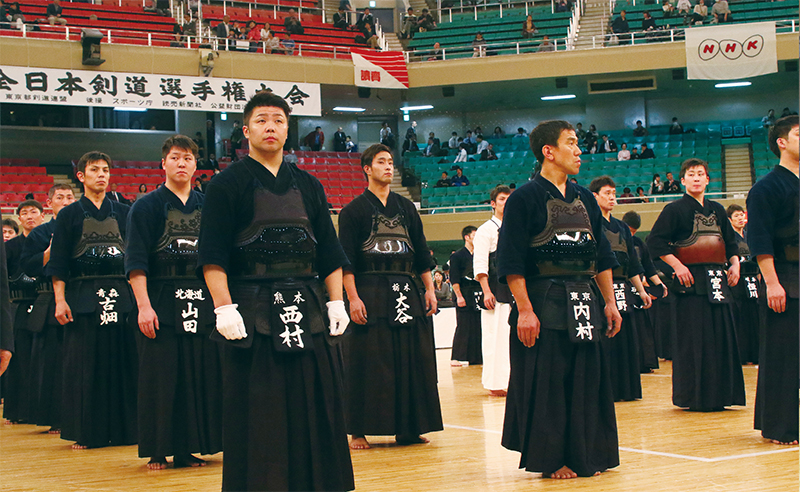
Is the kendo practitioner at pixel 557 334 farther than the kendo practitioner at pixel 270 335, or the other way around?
the kendo practitioner at pixel 557 334

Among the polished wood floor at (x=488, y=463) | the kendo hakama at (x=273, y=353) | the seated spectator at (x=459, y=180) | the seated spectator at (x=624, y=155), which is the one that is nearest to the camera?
the kendo hakama at (x=273, y=353)

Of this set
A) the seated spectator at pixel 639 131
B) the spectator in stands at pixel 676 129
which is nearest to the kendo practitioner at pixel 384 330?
the seated spectator at pixel 639 131

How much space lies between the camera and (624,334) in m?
7.77

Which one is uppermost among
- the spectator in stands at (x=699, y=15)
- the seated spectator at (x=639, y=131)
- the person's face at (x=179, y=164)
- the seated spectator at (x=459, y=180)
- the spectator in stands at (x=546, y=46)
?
the spectator in stands at (x=699, y=15)

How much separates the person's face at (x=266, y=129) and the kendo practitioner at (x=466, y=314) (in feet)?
28.0

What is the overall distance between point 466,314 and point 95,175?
7.51 meters

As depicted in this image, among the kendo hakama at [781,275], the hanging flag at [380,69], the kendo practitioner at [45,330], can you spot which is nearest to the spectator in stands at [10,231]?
the kendo practitioner at [45,330]

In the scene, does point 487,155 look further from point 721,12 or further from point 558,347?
point 558,347

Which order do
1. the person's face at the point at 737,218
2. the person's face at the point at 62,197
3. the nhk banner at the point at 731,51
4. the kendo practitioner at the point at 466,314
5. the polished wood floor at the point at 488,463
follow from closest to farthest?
the polished wood floor at the point at 488,463 → the person's face at the point at 62,197 → the person's face at the point at 737,218 → the kendo practitioner at the point at 466,314 → the nhk banner at the point at 731,51

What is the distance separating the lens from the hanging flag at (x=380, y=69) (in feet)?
74.6

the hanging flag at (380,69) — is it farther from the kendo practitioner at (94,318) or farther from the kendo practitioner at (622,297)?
the kendo practitioner at (94,318)

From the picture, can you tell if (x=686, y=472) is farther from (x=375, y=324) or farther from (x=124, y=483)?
(x=124, y=483)

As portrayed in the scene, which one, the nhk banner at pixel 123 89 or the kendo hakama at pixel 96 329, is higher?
the nhk banner at pixel 123 89

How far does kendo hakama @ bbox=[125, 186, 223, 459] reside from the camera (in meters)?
5.17
